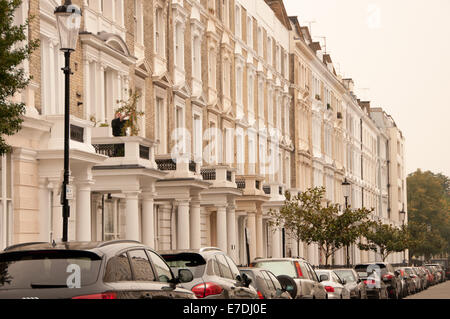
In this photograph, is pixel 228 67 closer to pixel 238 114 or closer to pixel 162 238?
pixel 238 114

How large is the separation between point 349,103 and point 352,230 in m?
40.6

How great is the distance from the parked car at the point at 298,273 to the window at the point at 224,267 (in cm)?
645

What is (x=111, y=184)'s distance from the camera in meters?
28.3

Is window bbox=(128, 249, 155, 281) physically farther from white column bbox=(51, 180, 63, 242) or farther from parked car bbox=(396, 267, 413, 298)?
parked car bbox=(396, 267, 413, 298)

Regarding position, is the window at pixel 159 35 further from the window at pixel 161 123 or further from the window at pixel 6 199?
the window at pixel 6 199

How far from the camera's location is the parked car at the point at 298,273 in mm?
22625

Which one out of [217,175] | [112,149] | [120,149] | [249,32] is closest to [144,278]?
[120,149]

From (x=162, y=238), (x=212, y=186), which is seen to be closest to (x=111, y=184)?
(x=162, y=238)

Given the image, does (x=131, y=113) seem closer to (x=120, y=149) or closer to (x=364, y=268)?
(x=120, y=149)

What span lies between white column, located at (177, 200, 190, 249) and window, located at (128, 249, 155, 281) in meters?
23.1

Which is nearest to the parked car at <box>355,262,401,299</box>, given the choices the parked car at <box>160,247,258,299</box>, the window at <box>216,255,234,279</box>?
the window at <box>216,255,234,279</box>

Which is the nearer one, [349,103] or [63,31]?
[63,31]

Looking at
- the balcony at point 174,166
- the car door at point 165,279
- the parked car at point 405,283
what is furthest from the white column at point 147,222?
the parked car at point 405,283
